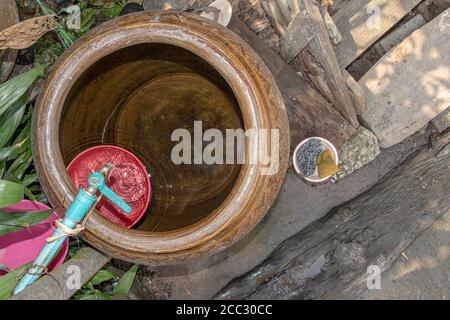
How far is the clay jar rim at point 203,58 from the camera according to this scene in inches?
55.9

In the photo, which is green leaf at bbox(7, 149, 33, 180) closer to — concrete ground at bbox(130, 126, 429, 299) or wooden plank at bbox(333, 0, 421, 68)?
concrete ground at bbox(130, 126, 429, 299)

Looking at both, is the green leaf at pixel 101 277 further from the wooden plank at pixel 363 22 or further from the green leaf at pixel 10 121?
the wooden plank at pixel 363 22

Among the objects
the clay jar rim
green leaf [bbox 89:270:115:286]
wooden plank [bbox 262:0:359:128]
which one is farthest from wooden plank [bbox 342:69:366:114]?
green leaf [bbox 89:270:115:286]

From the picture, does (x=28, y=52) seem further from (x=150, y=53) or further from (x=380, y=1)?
(x=380, y=1)

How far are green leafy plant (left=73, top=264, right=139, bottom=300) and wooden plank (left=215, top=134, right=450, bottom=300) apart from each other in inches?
16.7

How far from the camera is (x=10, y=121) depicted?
6.47 ft

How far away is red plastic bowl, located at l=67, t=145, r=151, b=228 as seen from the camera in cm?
194

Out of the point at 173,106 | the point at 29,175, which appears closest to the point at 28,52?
Result: the point at 29,175

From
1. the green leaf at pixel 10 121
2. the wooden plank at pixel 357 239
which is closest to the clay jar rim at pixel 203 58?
the green leaf at pixel 10 121

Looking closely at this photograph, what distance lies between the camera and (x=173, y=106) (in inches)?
81.6

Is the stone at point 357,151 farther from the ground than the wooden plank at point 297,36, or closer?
closer

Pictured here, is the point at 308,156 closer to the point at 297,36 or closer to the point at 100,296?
the point at 297,36

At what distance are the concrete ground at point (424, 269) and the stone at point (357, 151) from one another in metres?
0.45
